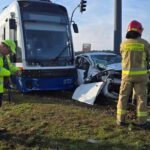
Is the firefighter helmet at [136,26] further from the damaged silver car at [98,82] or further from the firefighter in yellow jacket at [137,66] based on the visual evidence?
the damaged silver car at [98,82]

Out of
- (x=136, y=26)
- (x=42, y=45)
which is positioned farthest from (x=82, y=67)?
(x=136, y=26)

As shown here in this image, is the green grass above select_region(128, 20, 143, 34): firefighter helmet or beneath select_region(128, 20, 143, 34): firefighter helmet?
beneath

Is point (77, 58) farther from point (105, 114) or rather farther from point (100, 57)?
point (105, 114)

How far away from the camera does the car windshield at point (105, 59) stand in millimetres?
15234

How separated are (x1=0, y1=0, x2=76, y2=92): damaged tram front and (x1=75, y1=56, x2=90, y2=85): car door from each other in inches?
12.5

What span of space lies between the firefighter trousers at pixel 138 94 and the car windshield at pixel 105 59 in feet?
19.6

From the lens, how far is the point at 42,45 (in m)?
14.9

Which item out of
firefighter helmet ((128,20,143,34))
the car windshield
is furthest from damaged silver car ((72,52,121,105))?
firefighter helmet ((128,20,143,34))

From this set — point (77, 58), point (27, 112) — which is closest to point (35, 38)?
point (77, 58)

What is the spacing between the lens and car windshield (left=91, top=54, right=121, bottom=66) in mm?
15234


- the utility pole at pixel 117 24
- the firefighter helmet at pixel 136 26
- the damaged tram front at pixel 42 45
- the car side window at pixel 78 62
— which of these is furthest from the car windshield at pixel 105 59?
the utility pole at pixel 117 24

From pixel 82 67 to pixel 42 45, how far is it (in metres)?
1.90

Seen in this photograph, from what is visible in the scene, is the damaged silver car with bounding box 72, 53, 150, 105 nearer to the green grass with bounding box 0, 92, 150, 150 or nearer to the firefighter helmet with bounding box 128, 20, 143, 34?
the green grass with bounding box 0, 92, 150, 150

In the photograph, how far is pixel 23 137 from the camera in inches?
349
